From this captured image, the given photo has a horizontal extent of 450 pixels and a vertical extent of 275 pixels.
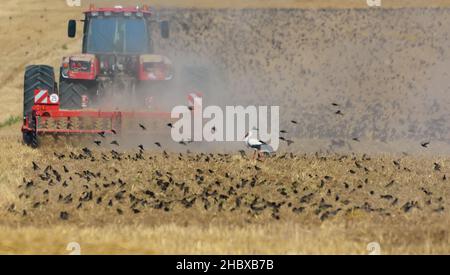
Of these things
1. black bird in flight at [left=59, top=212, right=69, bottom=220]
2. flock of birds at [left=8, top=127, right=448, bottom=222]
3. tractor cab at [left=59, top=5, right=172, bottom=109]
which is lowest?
black bird in flight at [left=59, top=212, right=69, bottom=220]

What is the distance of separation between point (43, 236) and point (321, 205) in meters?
3.96

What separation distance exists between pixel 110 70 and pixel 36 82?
1.75 metres

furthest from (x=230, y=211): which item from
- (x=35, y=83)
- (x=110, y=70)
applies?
(x=35, y=83)

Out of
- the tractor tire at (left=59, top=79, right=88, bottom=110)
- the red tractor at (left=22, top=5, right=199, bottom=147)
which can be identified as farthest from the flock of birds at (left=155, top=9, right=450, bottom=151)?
the tractor tire at (left=59, top=79, right=88, bottom=110)

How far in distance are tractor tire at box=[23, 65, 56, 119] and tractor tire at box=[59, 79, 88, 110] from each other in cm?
32

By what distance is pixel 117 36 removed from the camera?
73.6ft

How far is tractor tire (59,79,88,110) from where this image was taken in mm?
21719

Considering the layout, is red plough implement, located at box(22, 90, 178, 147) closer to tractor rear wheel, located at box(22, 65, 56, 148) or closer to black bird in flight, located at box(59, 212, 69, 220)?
tractor rear wheel, located at box(22, 65, 56, 148)

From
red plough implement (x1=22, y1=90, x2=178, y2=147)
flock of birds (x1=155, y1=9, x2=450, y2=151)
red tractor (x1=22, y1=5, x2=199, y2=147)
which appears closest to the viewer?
red plough implement (x1=22, y1=90, x2=178, y2=147)

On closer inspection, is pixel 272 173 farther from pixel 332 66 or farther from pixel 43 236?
pixel 332 66

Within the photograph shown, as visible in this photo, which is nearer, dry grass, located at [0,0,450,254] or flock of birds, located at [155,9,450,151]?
dry grass, located at [0,0,450,254]

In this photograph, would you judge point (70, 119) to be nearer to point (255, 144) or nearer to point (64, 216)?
point (255, 144)

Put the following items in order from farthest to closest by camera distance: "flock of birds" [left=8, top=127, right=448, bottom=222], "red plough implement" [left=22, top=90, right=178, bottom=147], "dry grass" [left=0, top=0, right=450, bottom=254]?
"red plough implement" [left=22, top=90, right=178, bottom=147] < "flock of birds" [left=8, top=127, right=448, bottom=222] < "dry grass" [left=0, top=0, right=450, bottom=254]

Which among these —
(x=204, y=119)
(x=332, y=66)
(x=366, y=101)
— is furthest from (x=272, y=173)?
(x=332, y=66)
